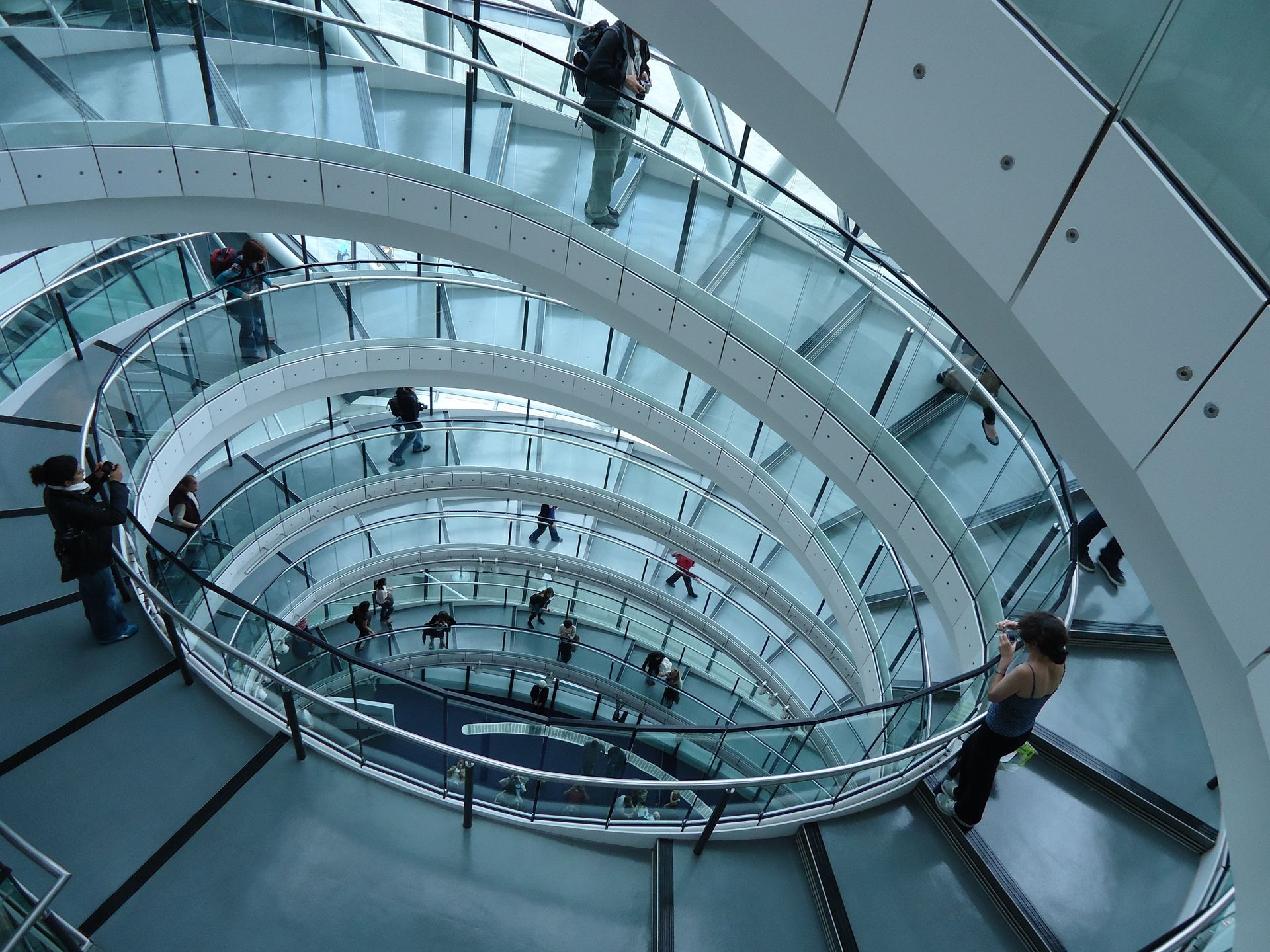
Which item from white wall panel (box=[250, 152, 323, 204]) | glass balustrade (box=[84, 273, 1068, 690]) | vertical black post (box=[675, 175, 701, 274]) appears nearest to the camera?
glass balustrade (box=[84, 273, 1068, 690])

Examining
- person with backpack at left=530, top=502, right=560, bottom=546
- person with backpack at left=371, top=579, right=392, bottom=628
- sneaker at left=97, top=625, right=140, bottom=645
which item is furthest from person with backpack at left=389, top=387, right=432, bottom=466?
sneaker at left=97, top=625, right=140, bottom=645

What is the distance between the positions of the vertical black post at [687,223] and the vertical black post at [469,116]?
232 centimetres

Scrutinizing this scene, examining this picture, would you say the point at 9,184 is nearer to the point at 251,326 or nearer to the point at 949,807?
the point at 251,326

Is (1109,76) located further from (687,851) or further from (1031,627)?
(687,851)

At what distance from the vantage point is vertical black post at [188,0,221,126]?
7.90 m

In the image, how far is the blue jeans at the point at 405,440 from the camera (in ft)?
54.0

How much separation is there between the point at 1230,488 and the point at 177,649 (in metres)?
6.05

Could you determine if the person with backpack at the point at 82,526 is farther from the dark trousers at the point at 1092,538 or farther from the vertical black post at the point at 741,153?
the dark trousers at the point at 1092,538

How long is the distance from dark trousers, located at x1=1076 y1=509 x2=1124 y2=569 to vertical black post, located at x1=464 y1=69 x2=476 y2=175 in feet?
23.0

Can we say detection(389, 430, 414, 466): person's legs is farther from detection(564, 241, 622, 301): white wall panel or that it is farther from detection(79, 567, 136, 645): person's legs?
detection(79, 567, 136, 645): person's legs

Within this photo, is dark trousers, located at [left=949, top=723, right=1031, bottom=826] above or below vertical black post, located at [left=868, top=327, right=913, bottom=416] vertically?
below

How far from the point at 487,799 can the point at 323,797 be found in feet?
3.60

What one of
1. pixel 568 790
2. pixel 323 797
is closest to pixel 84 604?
pixel 323 797

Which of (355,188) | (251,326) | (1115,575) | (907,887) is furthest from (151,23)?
(1115,575)
